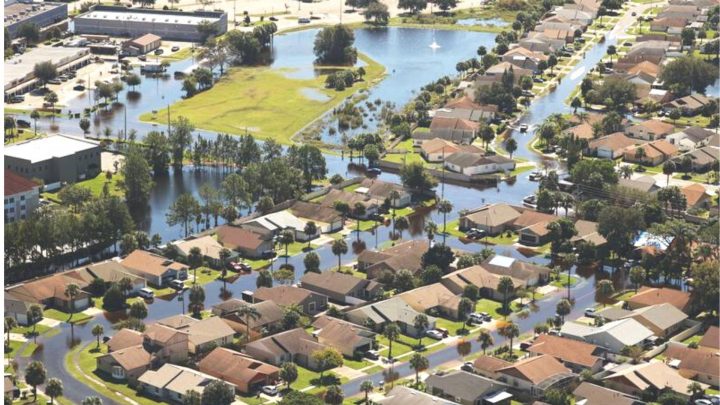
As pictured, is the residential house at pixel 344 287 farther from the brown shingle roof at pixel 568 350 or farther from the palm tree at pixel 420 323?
the brown shingle roof at pixel 568 350

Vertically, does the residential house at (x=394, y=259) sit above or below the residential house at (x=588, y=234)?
below

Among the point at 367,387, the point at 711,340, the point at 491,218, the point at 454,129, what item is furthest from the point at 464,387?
the point at 454,129

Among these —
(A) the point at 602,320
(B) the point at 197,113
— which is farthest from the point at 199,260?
(B) the point at 197,113

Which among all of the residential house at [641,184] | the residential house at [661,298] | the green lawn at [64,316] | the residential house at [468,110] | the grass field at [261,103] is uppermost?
the residential house at [661,298]

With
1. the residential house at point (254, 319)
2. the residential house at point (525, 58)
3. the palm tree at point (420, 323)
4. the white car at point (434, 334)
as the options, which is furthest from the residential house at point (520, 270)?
the residential house at point (525, 58)

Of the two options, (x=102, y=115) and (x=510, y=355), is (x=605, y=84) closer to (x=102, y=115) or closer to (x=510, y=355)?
(x=102, y=115)

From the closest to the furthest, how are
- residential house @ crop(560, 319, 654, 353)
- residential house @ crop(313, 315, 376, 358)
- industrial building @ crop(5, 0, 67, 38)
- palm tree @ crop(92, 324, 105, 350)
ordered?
residential house @ crop(313, 315, 376, 358) < residential house @ crop(560, 319, 654, 353) < palm tree @ crop(92, 324, 105, 350) < industrial building @ crop(5, 0, 67, 38)

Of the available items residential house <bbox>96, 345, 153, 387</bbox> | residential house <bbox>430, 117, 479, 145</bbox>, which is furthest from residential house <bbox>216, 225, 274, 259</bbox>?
residential house <bbox>430, 117, 479, 145</bbox>

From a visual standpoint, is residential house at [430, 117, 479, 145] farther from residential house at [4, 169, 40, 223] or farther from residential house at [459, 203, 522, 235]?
residential house at [4, 169, 40, 223]
